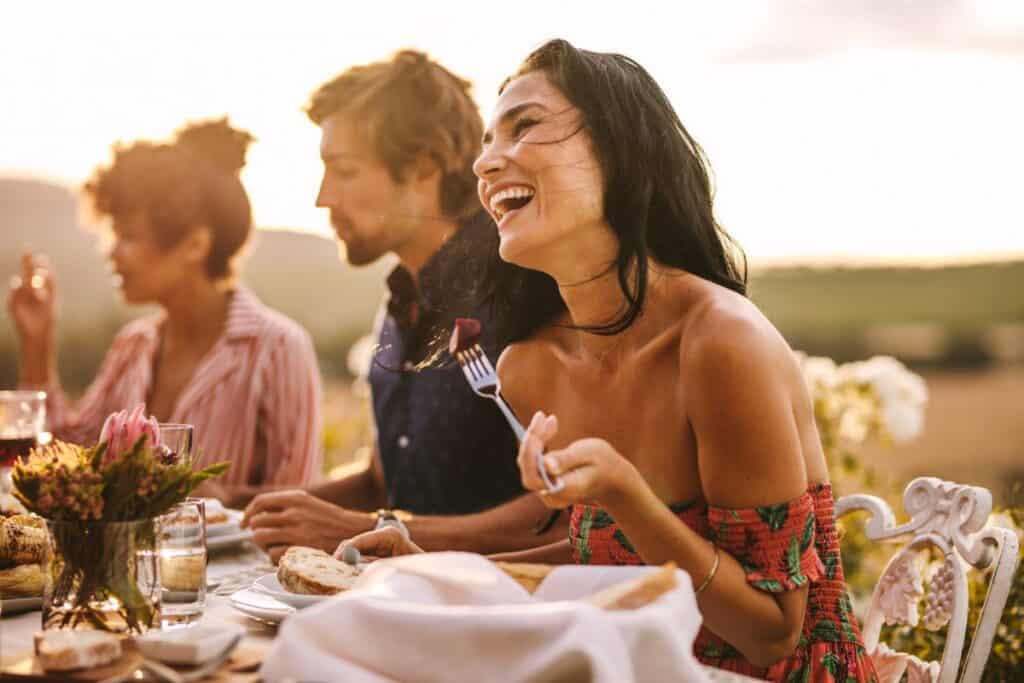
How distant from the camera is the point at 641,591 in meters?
1.18

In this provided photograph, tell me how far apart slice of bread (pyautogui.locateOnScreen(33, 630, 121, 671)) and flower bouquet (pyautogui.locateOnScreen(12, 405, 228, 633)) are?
14 centimetres

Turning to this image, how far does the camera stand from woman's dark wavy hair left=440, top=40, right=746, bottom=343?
5.88ft

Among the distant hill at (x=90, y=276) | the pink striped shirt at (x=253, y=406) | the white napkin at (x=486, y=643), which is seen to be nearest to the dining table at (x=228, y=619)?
the white napkin at (x=486, y=643)

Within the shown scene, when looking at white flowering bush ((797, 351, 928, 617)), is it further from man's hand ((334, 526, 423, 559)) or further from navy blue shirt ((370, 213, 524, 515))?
man's hand ((334, 526, 423, 559))

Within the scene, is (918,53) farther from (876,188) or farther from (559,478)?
(559,478)

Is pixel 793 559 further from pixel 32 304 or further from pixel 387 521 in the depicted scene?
pixel 32 304

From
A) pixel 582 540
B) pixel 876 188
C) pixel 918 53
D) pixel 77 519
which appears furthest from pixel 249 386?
pixel 918 53

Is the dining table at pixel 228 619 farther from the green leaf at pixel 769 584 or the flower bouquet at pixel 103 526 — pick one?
the green leaf at pixel 769 584

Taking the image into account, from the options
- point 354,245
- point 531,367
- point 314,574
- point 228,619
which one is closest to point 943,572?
point 531,367

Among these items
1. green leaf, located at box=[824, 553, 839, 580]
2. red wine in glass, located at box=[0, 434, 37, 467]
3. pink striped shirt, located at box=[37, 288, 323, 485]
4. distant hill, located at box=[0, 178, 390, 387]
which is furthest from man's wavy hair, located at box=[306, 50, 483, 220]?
distant hill, located at box=[0, 178, 390, 387]

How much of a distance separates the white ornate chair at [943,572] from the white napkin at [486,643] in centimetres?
91

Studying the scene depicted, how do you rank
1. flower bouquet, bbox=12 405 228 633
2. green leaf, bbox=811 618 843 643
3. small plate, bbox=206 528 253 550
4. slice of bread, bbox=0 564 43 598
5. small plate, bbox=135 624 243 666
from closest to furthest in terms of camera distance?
small plate, bbox=135 624 243 666, flower bouquet, bbox=12 405 228 633, slice of bread, bbox=0 564 43 598, green leaf, bbox=811 618 843 643, small plate, bbox=206 528 253 550

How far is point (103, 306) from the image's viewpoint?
327 inches

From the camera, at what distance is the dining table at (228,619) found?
134 centimetres
